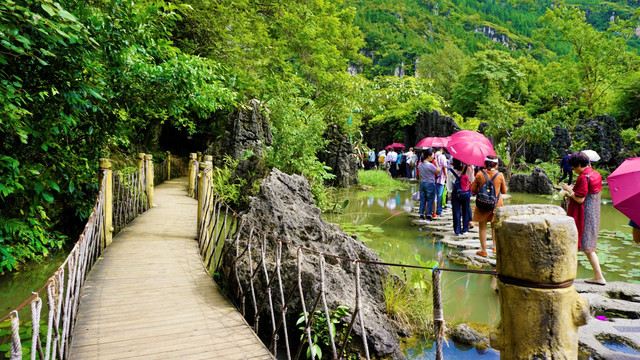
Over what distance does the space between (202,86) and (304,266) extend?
4765 millimetres

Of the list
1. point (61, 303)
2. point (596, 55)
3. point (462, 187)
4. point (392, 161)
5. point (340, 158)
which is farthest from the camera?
point (596, 55)

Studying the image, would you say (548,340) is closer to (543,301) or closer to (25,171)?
(543,301)

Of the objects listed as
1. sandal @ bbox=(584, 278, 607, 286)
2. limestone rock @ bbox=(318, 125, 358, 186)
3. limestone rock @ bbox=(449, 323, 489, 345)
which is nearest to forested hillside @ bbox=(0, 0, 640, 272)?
limestone rock @ bbox=(318, 125, 358, 186)

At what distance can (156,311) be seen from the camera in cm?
370

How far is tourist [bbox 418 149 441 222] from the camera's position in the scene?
326 inches

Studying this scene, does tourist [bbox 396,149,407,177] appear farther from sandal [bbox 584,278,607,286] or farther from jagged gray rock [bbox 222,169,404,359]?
jagged gray rock [bbox 222,169,404,359]

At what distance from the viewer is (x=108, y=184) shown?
581cm

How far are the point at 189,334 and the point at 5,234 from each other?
12.6 feet

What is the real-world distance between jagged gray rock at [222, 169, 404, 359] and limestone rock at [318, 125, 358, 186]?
35.7ft

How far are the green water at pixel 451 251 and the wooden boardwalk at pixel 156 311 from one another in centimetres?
249

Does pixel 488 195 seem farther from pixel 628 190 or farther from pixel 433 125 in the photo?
pixel 433 125

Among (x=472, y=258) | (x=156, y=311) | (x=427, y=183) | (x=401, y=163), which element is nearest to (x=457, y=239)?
(x=472, y=258)

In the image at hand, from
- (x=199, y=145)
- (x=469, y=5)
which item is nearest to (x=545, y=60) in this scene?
(x=469, y=5)

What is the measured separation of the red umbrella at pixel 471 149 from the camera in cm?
687
